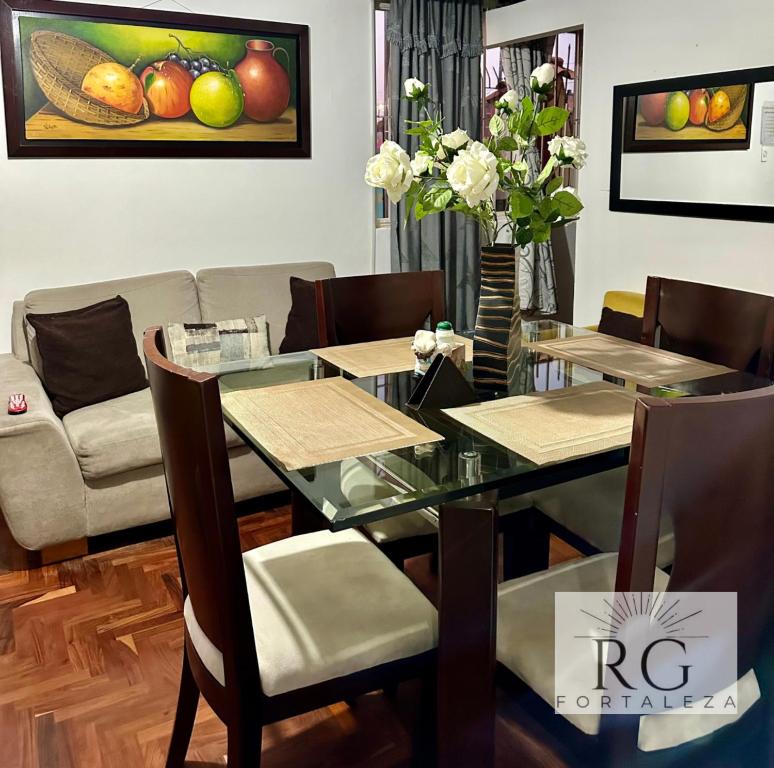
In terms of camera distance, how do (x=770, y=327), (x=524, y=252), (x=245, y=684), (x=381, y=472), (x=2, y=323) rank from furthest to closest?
(x=524, y=252)
(x=2, y=323)
(x=770, y=327)
(x=381, y=472)
(x=245, y=684)

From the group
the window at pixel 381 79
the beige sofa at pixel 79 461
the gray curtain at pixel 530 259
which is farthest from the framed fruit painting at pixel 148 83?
the gray curtain at pixel 530 259

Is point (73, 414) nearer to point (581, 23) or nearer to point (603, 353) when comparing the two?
point (603, 353)

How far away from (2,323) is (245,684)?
2615 mm

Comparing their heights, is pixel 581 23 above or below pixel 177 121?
above

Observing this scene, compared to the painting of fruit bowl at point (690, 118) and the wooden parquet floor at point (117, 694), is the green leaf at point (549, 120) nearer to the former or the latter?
the wooden parquet floor at point (117, 694)

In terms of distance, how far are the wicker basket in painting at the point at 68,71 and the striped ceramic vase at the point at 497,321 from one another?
2294 millimetres

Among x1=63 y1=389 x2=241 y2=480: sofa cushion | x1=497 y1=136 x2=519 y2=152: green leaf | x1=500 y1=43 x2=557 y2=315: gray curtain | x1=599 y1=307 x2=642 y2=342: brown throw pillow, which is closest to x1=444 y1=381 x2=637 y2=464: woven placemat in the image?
x1=497 y1=136 x2=519 y2=152: green leaf

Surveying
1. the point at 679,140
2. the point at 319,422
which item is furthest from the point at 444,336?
the point at 679,140

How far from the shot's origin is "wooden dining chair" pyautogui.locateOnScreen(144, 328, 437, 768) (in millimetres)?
1219

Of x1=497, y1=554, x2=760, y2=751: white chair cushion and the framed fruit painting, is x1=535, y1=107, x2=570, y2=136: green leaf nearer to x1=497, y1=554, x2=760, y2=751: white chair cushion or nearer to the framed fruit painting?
x1=497, y1=554, x2=760, y2=751: white chair cushion

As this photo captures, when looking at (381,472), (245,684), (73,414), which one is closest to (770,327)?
(381,472)

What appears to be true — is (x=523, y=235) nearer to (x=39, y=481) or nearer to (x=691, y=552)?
(x=691, y=552)

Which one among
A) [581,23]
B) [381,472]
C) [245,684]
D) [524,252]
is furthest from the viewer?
[524,252]

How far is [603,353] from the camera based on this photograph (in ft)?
7.20
